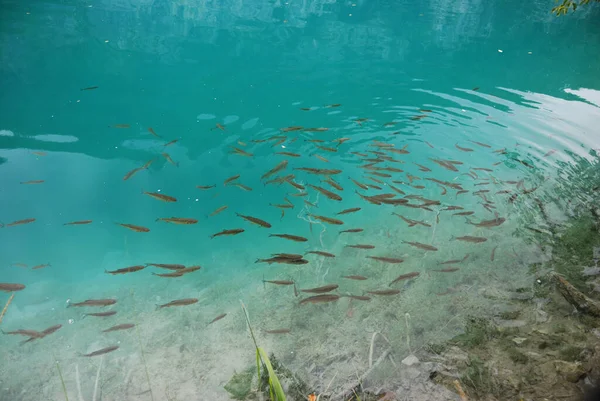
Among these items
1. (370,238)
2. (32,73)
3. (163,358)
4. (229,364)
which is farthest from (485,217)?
(32,73)

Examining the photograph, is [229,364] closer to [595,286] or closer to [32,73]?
[595,286]

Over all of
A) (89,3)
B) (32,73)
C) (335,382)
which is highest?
(89,3)

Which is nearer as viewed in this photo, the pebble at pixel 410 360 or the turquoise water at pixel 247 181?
the pebble at pixel 410 360

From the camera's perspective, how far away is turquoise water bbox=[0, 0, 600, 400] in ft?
12.9

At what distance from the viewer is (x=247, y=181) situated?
6902 millimetres

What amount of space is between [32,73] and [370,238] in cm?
1075

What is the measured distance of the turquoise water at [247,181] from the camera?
3.95 meters

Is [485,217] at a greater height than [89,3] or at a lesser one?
lesser

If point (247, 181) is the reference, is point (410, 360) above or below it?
above

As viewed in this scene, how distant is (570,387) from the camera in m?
2.58

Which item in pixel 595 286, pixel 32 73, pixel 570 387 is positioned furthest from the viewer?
pixel 32 73

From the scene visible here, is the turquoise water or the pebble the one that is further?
the turquoise water

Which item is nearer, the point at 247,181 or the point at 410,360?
the point at 410,360

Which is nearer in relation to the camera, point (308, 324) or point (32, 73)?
point (308, 324)
